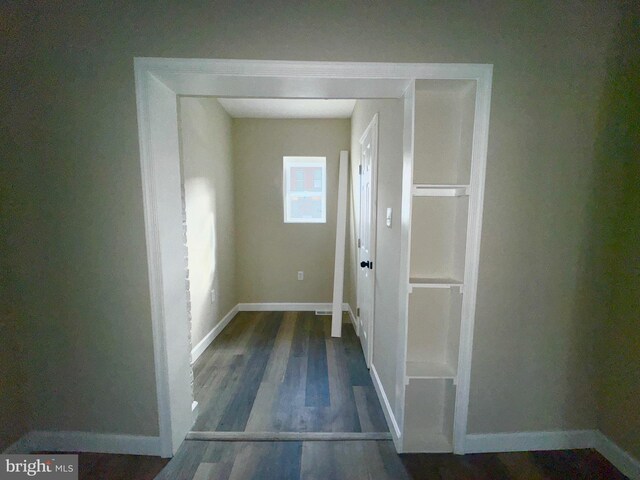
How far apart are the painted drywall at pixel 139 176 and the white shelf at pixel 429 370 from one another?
135 millimetres

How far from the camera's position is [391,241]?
1.61 m

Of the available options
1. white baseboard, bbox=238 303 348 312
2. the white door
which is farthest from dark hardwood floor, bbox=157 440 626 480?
white baseboard, bbox=238 303 348 312

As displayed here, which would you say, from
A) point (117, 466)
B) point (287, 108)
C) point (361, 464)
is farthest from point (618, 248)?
point (287, 108)

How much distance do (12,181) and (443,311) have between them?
2334mm

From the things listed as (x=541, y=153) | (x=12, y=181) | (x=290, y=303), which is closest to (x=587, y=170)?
(x=541, y=153)

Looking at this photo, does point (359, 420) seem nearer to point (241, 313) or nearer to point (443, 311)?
point (443, 311)

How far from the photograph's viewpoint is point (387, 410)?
1.64 metres

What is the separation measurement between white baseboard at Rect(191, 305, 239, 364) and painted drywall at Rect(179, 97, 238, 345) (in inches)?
1.9

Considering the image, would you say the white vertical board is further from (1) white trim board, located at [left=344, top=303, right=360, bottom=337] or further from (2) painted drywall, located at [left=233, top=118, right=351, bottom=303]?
(2) painted drywall, located at [left=233, top=118, right=351, bottom=303]

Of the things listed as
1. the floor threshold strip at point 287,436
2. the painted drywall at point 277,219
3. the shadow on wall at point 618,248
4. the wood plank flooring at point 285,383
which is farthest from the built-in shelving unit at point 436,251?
the painted drywall at point 277,219

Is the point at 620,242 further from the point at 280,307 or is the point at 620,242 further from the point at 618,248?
the point at 280,307

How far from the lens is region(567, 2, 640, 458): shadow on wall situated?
Answer: 1.22 metres

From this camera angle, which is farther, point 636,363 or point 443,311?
point 443,311

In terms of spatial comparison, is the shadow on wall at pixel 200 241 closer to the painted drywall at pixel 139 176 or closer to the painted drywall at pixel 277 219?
the painted drywall at pixel 277 219
